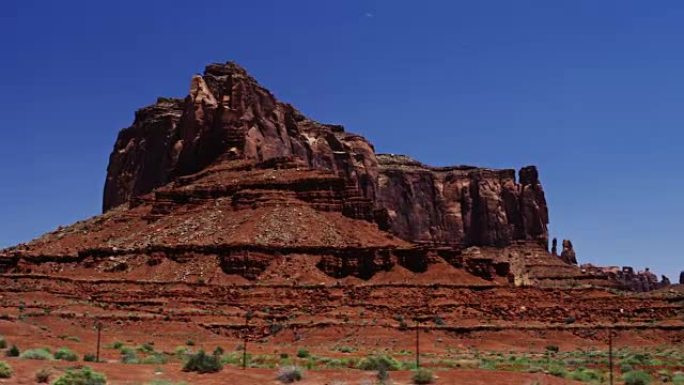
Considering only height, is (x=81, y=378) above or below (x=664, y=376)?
above

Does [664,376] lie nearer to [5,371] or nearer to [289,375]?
[289,375]

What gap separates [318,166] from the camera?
422 ft

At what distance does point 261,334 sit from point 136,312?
885 cm

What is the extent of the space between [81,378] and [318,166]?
103611 mm

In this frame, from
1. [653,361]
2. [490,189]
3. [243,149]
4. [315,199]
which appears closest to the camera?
[653,361]

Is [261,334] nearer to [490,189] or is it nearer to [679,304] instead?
[679,304]

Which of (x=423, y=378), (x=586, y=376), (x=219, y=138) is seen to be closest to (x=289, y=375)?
(x=423, y=378)

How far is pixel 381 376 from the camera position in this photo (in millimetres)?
29594

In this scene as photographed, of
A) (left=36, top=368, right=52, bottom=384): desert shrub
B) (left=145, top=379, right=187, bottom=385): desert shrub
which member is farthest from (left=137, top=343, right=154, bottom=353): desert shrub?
(left=36, top=368, right=52, bottom=384): desert shrub

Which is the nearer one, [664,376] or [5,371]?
[5,371]

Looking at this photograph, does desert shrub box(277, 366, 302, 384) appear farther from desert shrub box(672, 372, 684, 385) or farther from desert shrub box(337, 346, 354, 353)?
desert shrub box(337, 346, 354, 353)

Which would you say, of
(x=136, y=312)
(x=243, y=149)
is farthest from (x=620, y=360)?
(x=243, y=149)

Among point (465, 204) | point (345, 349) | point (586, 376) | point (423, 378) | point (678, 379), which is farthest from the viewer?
point (465, 204)

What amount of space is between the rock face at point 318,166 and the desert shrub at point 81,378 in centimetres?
5542
